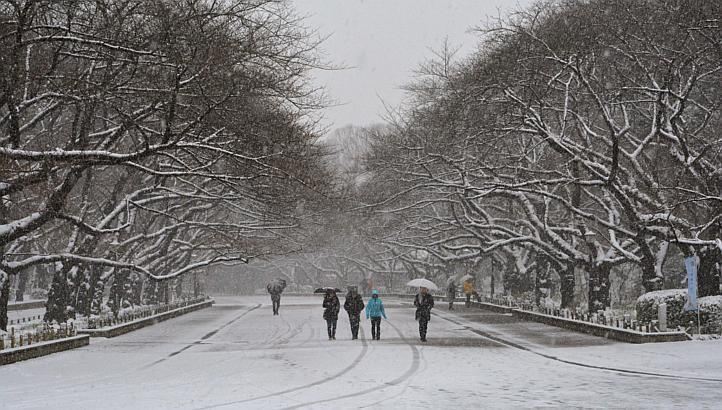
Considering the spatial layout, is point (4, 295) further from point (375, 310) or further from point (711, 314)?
point (711, 314)

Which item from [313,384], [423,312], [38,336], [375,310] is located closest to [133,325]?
[38,336]

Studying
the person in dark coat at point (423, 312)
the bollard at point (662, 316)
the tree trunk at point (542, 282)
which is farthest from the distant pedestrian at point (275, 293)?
the bollard at point (662, 316)

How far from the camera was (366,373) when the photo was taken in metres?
16.3

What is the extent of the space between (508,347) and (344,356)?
480 cm

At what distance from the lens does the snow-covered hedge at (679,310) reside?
23250 millimetres

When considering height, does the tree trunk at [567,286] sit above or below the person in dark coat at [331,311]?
above

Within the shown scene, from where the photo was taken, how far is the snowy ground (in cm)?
1268

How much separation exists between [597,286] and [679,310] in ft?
27.3

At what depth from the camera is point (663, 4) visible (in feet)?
80.0

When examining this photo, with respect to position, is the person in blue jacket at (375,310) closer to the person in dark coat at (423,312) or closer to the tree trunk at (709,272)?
the person in dark coat at (423,312)

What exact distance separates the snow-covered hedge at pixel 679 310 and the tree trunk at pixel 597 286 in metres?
6.46

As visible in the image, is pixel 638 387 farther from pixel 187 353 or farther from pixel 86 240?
pixel 86 240

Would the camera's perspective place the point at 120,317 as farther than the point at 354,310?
Yes

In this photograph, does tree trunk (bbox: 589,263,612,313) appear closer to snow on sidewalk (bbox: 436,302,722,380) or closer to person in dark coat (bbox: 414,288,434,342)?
snow on sidewalk (bbox: 436,302,722,380)
